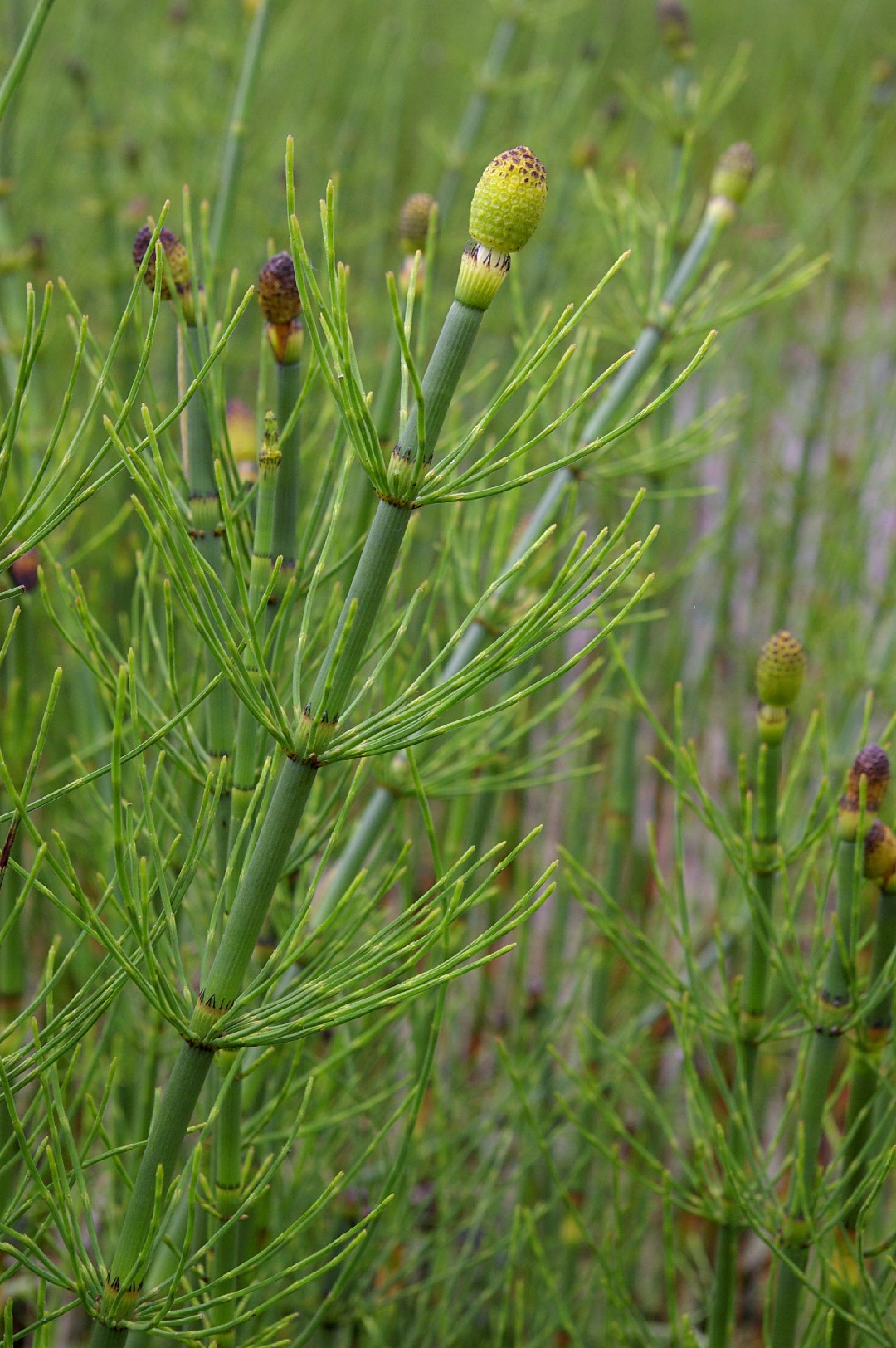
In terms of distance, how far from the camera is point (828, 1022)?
99cm

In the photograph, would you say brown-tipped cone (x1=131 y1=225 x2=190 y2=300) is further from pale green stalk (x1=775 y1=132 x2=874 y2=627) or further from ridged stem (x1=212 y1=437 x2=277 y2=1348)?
pale green stalk (x1=775 y1=132 x2=874 y2=627)

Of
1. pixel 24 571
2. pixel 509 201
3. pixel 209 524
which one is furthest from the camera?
pixel 24 571

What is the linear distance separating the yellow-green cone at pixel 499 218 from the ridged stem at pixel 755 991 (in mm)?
480

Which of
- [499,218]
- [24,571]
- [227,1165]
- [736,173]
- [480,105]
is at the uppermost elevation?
[480,105]

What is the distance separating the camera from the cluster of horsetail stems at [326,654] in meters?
0.65

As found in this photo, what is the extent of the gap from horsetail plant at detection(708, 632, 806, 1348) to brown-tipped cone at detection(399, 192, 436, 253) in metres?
0.46

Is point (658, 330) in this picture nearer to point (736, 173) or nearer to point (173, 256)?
point (736, 173)

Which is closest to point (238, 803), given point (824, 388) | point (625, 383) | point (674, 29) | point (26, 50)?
point (26, 50)

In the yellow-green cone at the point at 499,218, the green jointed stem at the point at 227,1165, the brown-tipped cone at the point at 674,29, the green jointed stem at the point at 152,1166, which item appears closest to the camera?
the yellow-green cone at the point at 499,218

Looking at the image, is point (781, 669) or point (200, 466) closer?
point (200, 466)

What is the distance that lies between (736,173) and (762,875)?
30.3 inches

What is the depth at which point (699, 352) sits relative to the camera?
0.63 m

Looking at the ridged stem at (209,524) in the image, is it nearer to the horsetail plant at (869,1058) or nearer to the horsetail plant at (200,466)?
the horsetail plant at (200,466)

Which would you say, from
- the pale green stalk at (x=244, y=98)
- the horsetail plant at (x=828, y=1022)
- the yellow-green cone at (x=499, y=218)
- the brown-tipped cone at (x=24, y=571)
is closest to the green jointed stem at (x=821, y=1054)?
the horsetail plant at (x=828, y=1022)
